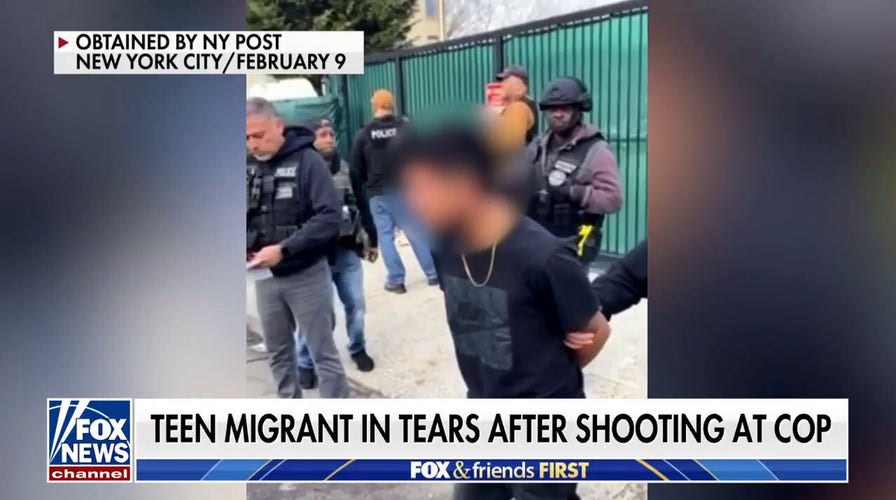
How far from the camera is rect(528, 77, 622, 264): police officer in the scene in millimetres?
1648

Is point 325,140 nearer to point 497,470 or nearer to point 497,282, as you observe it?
point 497,282

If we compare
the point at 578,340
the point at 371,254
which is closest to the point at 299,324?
the point at 371,254

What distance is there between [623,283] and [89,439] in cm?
119

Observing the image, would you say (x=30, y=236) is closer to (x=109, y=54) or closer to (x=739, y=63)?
(x=109, y=54)

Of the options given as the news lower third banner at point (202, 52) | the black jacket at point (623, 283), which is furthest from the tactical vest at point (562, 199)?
the news lower third banner at point (202, 52)

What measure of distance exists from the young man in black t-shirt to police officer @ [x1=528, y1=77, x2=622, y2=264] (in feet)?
0.13

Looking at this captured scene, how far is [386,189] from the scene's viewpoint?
169 cm

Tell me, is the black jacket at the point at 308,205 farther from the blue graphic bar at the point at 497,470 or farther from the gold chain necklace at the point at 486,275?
the blue graphic bar at the point at 497,470

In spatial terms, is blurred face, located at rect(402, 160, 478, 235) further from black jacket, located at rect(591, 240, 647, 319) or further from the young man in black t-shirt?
black jacket, located at rect(591, 240, 647, 319)

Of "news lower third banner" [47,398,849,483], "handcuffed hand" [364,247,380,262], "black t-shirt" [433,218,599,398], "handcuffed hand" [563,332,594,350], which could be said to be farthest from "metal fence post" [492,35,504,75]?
"news lower third banner" [47,398,849,483]

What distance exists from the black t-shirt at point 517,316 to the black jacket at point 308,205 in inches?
9.1

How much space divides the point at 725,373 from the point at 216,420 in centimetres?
108

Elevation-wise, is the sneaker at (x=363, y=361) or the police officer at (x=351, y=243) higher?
the police officer at (x=351, y=243)

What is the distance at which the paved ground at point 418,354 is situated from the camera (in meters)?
1.69
